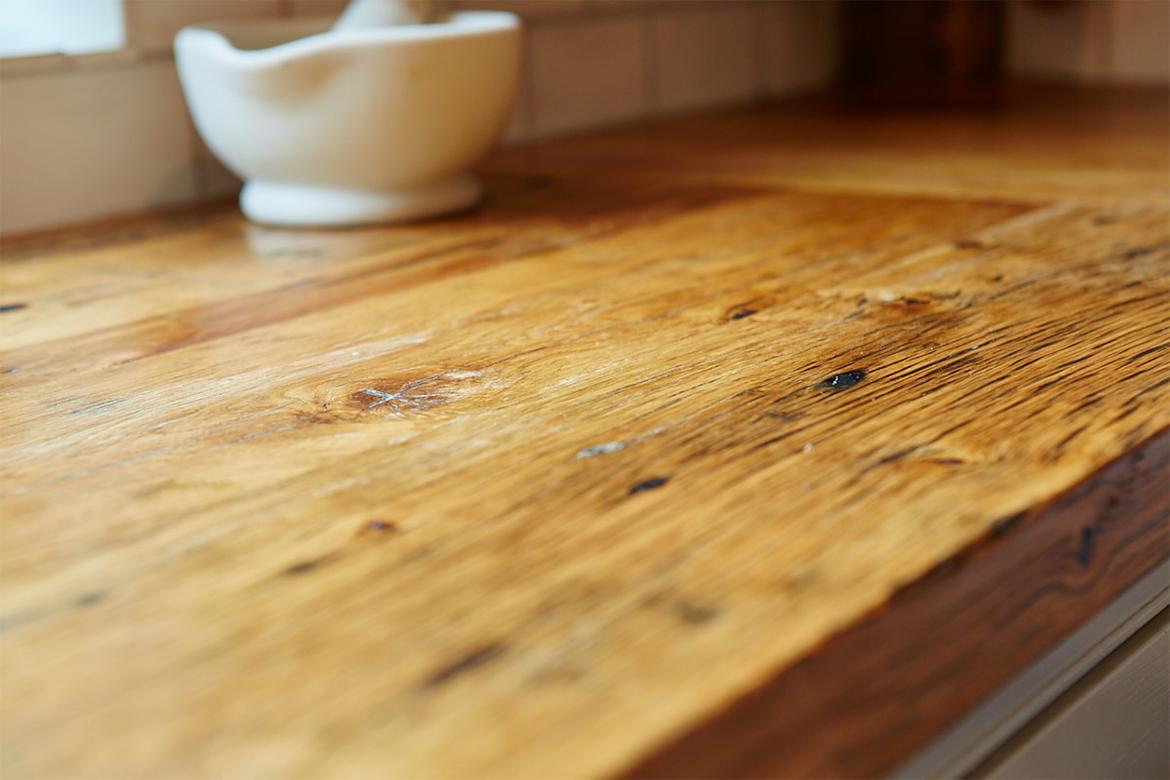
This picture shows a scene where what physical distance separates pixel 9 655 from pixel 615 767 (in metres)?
0.17

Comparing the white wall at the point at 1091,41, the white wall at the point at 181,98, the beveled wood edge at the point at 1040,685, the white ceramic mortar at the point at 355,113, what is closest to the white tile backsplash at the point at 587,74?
the white wall at the point at 181,98

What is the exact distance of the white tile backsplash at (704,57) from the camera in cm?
147

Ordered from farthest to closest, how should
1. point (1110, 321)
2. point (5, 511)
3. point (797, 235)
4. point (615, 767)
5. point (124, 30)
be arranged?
1. point (124, 30)
2. point (797, 235)
3. point (1110, 321)
4. point (5, 511)
5. point (615, 767)

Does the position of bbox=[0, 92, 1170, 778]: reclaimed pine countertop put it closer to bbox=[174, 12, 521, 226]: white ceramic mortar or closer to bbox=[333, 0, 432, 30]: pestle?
bbox=[174, 12, 521, 226]: white ceramic mortar

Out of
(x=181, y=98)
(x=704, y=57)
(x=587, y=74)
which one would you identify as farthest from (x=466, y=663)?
(x=704, y=57)

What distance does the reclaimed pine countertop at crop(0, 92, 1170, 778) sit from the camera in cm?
29

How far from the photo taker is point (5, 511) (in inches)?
15.9

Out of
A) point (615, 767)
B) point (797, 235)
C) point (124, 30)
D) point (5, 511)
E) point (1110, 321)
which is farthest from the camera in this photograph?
point (124, 30)

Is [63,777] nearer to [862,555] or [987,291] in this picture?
[862,555]

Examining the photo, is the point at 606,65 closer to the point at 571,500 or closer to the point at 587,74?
the point at 587,74

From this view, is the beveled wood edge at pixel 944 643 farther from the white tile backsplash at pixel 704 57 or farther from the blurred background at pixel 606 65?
the white tile backsplash at pixel 704 57

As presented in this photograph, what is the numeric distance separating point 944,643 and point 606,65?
115 centimetres

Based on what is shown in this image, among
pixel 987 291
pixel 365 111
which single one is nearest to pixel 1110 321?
pixel 987 291

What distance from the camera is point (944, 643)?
0.33 m
